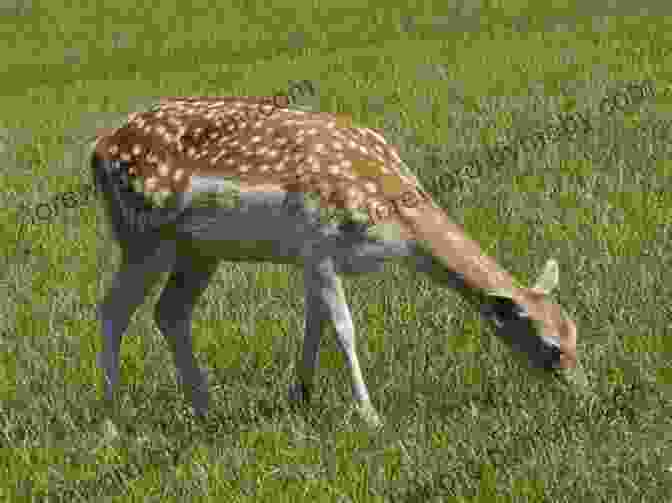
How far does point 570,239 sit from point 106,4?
2103 centimetres

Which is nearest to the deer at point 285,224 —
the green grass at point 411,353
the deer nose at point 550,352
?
the deer nose at point 550,352

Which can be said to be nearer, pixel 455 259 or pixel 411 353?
pixel 455 259

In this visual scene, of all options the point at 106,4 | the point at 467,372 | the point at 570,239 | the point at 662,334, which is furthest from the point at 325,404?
the point at 106,4

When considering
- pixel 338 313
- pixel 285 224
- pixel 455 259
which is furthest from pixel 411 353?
pixel 285 224

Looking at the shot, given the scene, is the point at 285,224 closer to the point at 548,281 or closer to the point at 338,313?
the point at 338,313

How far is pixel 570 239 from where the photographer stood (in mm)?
7086

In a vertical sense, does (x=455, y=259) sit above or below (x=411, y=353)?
above

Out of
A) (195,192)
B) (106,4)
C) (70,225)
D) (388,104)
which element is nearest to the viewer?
(195,192)

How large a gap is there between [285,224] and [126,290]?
1.00 metres

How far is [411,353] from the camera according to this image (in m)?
5.84

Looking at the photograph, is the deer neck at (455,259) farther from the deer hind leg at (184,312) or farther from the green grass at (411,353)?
the deer hind leg at (184,312)

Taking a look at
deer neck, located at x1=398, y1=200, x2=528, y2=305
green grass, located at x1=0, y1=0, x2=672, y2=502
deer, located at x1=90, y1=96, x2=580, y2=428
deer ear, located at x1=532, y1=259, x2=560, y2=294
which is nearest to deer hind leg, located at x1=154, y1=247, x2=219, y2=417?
deer, located at x1=90, y1=96, x2=580, y2=428

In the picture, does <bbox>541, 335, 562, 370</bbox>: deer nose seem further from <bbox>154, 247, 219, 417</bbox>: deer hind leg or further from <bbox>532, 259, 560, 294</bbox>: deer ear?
<bbox>154, 247, 219, 417</bbox>: deer hind leg

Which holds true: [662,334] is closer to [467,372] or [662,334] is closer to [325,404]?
[467,372]
